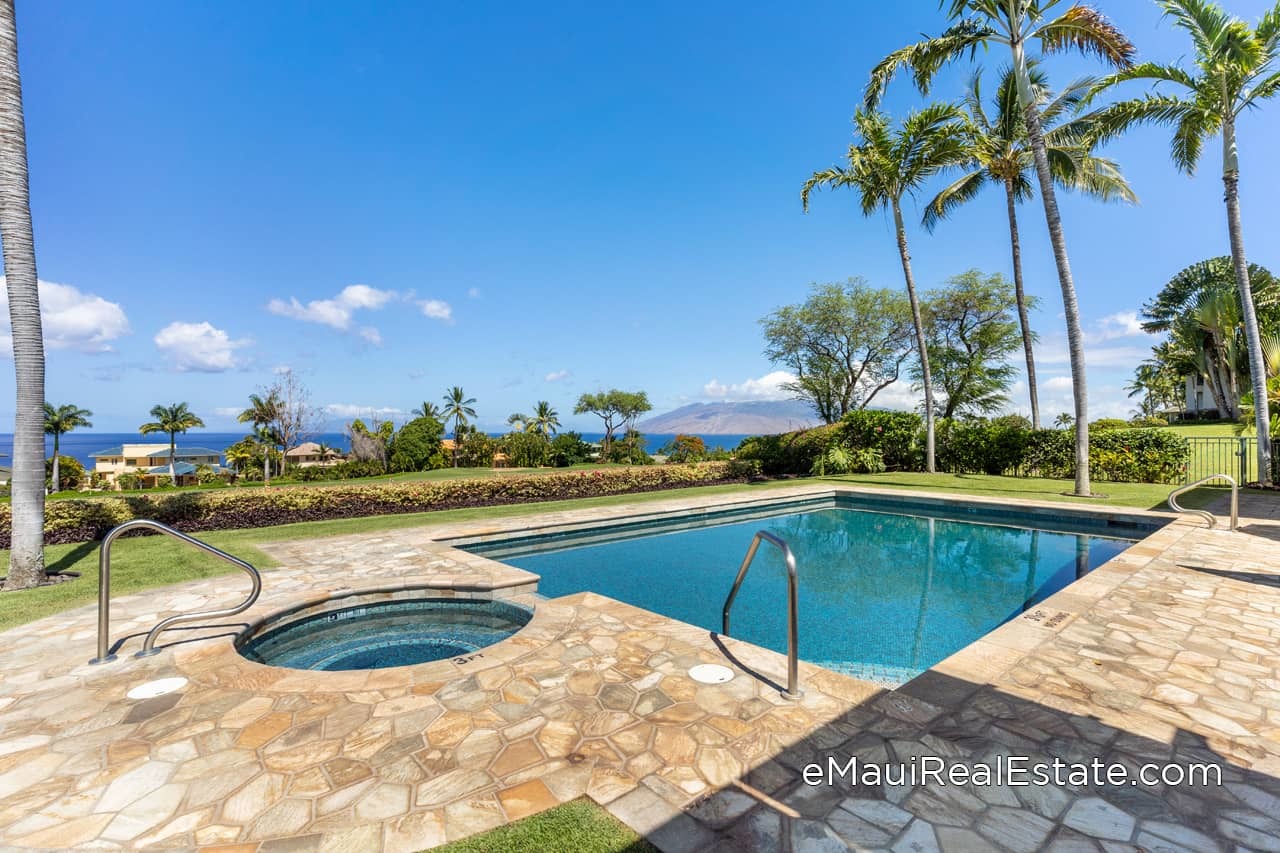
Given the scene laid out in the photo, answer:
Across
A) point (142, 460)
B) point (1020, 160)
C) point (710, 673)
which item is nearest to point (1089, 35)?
point (1020, 160)

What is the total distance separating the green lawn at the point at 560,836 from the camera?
1938mm

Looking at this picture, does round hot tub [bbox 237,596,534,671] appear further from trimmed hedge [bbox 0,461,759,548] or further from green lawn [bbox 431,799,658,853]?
trimmed hedge [bbox 0,461,759,548]

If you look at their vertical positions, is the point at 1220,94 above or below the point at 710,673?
above

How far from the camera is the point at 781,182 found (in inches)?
703

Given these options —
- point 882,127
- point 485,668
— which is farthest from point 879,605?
point 882,127

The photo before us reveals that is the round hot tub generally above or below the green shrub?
below

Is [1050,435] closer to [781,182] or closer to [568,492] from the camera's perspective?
[781,182]

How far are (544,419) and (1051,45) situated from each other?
39503 millimetres

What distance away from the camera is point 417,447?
105 ft

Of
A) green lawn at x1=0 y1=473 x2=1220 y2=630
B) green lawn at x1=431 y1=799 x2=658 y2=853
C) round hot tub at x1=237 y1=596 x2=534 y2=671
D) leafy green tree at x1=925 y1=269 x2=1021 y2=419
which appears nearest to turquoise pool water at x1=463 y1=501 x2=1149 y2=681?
round hot tub at x1=237 y1=596 x2=534 y2=671

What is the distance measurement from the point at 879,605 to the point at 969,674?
2910 mm

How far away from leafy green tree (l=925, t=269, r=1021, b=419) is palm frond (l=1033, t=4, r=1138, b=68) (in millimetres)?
13567

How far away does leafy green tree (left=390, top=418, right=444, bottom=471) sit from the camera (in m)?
31.6

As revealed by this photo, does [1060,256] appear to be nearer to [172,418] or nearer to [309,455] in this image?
[172,418]
